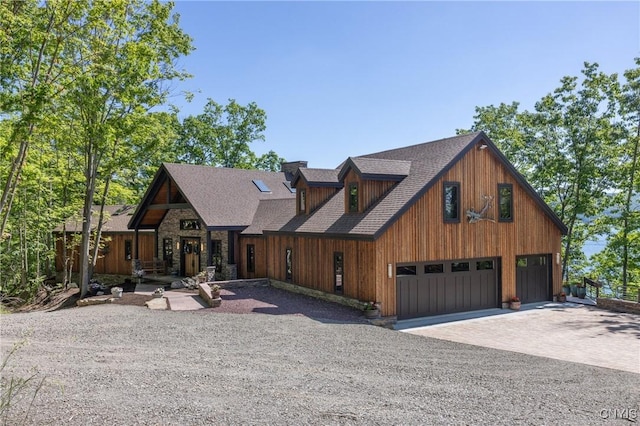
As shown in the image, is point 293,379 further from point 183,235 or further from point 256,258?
point 183,235

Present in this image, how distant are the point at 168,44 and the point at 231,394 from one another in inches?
720

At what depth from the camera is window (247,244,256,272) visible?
70.7ft

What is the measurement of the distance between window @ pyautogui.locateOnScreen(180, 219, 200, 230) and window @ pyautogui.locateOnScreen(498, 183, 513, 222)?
605 inches

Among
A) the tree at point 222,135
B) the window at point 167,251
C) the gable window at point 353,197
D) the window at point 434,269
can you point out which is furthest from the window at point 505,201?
the tree at point 222,135

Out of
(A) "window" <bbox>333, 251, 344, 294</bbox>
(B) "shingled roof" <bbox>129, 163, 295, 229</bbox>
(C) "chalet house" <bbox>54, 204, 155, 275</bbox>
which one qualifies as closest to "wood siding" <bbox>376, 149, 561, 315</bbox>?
(A) "window" <bbox>333, 251, 344, 294</bbox>

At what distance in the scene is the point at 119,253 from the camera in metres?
26.5

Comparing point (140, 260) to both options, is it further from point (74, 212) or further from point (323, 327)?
point (323, 327)

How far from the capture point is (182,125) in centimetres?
4275

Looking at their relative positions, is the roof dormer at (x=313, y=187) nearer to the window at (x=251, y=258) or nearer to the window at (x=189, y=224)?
the window at (x=251, y=258)

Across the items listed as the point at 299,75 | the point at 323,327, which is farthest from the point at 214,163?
the point at 323,327

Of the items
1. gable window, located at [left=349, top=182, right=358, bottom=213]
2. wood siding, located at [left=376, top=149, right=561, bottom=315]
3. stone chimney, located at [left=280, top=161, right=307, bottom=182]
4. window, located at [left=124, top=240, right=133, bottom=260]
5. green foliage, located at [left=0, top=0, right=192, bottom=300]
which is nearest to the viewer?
green foliage, located at [left=0, top=0, right=192, bottom=300]

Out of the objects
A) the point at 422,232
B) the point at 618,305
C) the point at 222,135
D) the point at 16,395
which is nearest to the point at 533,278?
the point at 618,305

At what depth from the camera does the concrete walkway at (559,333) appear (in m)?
10.2

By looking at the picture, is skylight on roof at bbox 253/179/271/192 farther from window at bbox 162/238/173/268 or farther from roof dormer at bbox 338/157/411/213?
roof dormer at bbox 338/157/411/213
